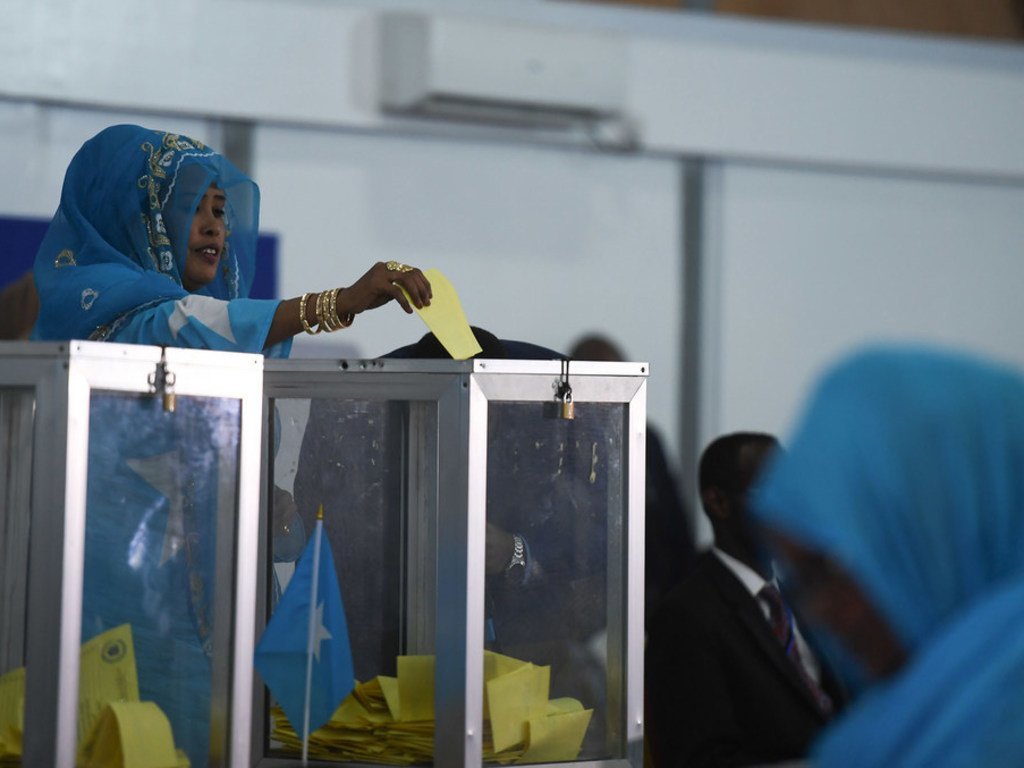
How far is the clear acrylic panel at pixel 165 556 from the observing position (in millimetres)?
1405

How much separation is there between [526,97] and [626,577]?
2.75 meters

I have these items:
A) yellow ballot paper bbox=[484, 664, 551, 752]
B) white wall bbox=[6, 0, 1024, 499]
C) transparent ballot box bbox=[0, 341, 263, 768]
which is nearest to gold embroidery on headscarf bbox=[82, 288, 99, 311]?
transparent ballot box bbox=[0, 341, 263, 768]

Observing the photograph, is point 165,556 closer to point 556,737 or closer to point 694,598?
point 556,737

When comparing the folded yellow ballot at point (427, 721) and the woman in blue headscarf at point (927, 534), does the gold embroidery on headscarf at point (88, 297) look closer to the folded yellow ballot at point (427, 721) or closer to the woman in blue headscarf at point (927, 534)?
the folded yellow ballot at point (427, 721)

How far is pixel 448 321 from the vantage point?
1585mm

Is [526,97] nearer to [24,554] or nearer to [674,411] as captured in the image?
[674,411]

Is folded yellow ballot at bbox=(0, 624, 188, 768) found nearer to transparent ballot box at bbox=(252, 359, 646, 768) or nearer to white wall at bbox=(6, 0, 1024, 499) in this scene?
transparent ballot box at bbox=(252, 359, 646, 768)

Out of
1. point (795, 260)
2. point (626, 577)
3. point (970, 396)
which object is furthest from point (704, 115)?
point (970, 396)

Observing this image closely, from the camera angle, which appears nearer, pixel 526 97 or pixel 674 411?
pixel 526 97

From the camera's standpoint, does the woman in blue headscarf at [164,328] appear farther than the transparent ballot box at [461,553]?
No

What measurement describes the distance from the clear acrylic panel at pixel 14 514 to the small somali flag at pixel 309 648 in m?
0.27

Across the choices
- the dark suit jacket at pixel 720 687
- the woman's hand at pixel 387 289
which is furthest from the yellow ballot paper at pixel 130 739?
the dark suit jacket at pixel 720 687

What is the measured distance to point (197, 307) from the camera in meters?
1.60

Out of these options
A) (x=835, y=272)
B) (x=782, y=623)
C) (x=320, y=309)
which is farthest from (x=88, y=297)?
(x=835, y=272)
